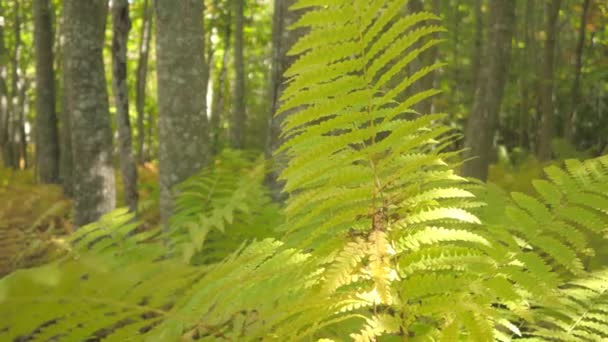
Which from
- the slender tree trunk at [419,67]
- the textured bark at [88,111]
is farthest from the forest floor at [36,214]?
the slender tree trunk at [419,67]

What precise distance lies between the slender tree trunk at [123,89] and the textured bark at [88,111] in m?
0.62

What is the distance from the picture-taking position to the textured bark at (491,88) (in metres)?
6.04

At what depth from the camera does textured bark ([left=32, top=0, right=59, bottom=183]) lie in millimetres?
10930

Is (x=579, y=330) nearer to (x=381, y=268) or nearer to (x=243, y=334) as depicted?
(x=381, y=268)

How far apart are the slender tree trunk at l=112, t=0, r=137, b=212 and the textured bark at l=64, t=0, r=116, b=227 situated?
0.62 metres

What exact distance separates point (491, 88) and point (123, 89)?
4239 mm

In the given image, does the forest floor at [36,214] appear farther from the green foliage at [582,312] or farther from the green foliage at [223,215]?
the green foliage at [582,312]

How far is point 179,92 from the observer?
15.0ft

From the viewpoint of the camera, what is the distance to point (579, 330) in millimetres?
1825

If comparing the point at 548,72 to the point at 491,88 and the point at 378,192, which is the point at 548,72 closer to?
the point at 491,88

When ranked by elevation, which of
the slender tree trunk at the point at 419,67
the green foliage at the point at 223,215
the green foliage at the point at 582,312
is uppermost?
the slender tree trunk at the point at 419,67

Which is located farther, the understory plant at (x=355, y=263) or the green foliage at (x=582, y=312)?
the green foliage at (x=582, y=312)

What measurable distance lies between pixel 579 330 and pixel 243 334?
110 centimetres

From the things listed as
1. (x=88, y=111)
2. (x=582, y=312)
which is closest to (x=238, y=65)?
(x=88, y=111)
